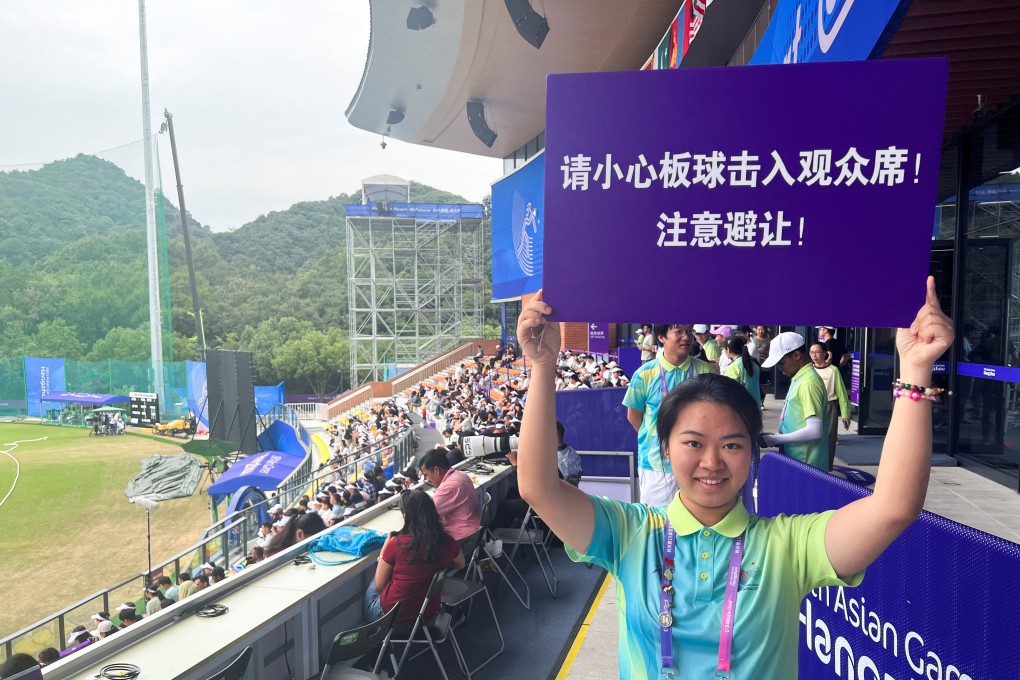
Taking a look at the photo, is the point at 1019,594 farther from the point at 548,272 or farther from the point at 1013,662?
→ the point at 548,272

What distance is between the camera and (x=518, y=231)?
23.2 m

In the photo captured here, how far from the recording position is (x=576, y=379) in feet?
39.2

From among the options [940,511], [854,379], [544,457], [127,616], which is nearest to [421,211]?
[854,379]

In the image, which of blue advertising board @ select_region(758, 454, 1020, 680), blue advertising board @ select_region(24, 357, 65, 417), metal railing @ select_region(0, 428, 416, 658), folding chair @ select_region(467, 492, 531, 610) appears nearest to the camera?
blue advertising board @ select_region(758, 454, 1020, 680)

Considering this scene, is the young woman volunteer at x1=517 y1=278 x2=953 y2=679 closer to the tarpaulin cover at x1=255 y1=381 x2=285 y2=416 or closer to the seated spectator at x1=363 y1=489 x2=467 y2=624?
the seated spectator at x1=363 y1=489 x2=467 y2=624

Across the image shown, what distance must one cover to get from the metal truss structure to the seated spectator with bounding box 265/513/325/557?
1562 inches

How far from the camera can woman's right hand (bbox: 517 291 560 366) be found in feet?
4.37

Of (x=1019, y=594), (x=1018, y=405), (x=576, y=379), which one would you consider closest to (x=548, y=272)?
(x=1019, y=594)

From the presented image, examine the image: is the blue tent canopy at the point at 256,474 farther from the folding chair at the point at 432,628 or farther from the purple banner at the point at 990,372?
the purple banner at the point at 990,372

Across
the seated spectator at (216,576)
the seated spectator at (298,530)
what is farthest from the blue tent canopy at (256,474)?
the seated spectator at (298,530)

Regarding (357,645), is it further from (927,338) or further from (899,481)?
(927,338)

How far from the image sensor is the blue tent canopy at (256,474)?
13391 mm

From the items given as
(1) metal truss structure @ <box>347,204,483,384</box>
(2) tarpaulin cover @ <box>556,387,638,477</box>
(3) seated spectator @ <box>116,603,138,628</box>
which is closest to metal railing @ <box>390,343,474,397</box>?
(1) metal truss structure @ <box>347,204,483,384</box>

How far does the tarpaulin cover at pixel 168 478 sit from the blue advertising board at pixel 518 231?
11.7 meters
